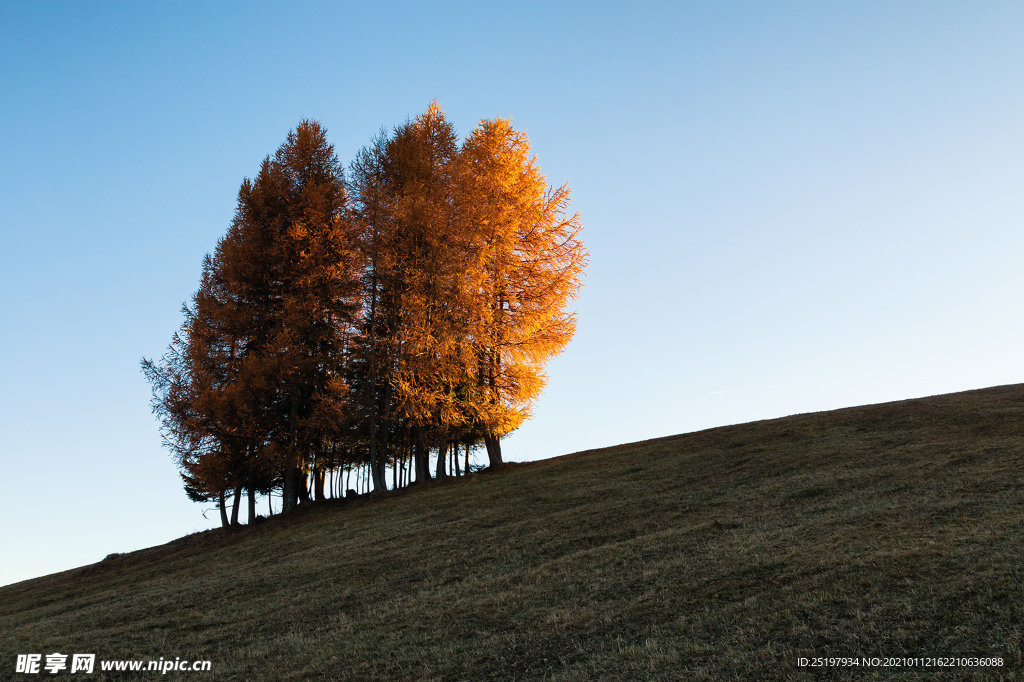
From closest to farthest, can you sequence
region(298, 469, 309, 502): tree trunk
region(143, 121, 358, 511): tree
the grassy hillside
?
the grassy hillside
region(143, 121, 358, 511): tree
region(298, 469, 309, 502): tree trunk

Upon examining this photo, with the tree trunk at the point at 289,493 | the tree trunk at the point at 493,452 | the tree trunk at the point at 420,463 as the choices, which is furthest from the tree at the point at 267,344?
the tree trunk at the point at 493,452

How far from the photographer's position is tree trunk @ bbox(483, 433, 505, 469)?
24.0 m

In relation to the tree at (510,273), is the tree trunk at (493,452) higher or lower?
lower

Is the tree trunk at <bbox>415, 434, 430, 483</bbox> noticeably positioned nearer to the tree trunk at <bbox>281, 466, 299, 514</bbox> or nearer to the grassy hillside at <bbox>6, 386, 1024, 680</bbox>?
the grassy hillside at <bbox>6, 386, 1024, 680</bbox>

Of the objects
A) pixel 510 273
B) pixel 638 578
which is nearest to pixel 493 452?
pixel 510 273

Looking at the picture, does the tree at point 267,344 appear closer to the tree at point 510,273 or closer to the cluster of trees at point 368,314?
the cluster of trees at point 368,314

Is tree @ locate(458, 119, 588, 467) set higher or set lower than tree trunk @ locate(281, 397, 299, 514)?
Result: higher

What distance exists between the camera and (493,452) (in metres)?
24.2

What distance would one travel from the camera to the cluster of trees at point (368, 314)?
2112 centimetres

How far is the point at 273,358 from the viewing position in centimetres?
2069

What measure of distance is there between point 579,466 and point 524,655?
1362 cm

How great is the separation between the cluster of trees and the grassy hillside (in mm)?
3138

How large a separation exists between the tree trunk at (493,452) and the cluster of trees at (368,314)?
103 mm

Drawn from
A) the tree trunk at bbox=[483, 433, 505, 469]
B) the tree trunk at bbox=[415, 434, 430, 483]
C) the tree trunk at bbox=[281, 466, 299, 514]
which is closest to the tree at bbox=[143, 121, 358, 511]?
the tree trunk at bbox=[281, 466, 299, 514]
